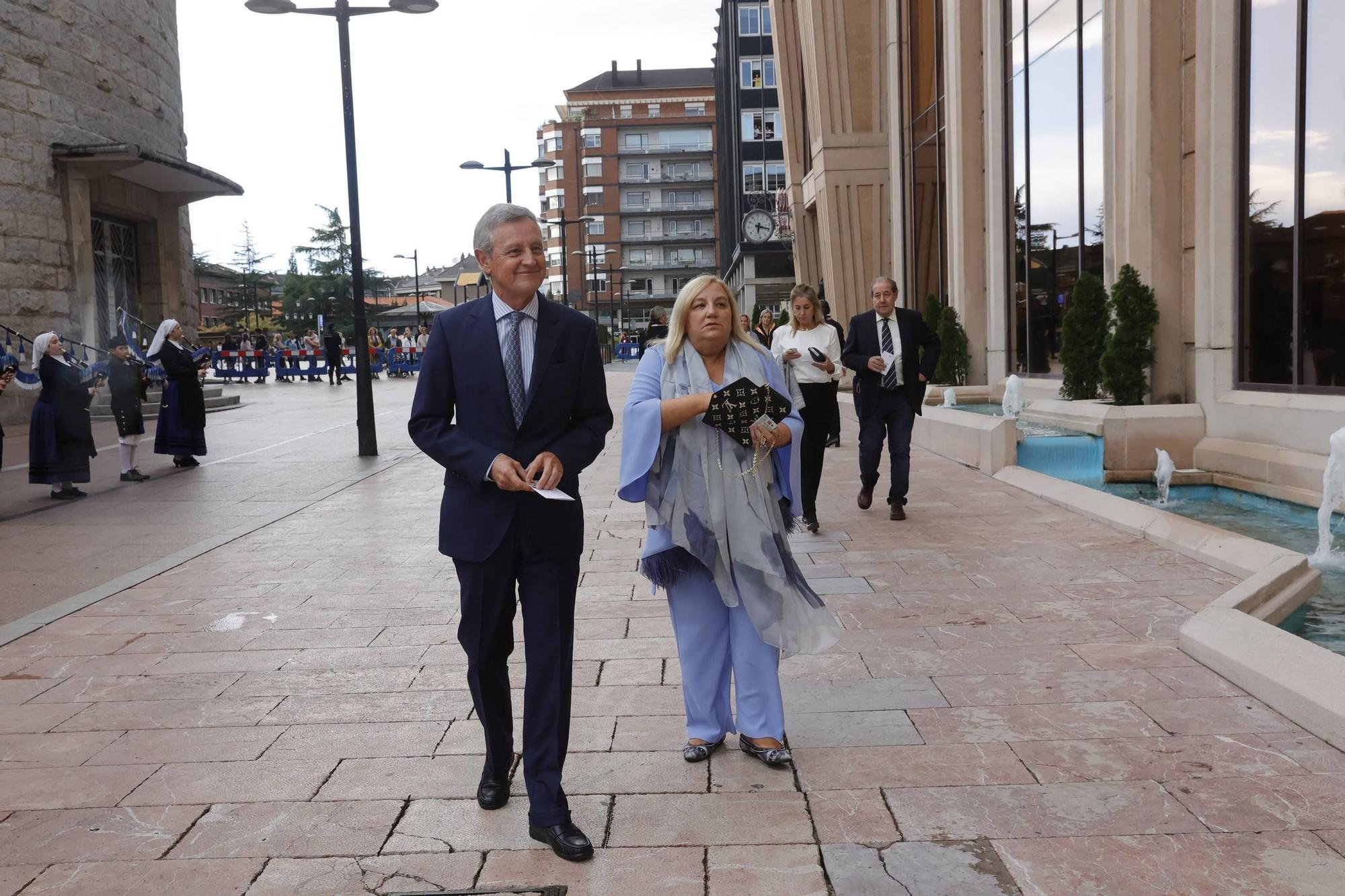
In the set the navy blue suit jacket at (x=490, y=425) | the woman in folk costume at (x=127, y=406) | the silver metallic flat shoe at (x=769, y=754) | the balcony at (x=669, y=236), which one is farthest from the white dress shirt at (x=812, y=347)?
the balcony at (x=669, y=236)

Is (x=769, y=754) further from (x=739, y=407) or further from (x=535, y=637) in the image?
(x=739, y=407)

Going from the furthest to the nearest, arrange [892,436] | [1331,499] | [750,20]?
[750,20] → [892,436] → [1331,499]

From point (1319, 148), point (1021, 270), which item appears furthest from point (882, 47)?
point (1319, 148)

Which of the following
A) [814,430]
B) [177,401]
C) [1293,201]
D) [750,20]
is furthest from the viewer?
[750,20]

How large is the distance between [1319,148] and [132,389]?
1230 cm

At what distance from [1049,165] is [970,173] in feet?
10.8

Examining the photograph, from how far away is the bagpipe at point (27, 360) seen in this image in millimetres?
13242

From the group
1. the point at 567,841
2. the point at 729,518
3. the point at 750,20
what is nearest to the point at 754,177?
the point at 750,20

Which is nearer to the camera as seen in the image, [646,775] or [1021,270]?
[646,775]

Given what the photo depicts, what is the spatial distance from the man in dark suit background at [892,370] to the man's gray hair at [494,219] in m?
6.02

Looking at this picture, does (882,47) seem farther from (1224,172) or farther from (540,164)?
(1224,172)

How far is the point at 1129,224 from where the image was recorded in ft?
41.8

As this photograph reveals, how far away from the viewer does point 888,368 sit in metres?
9.41

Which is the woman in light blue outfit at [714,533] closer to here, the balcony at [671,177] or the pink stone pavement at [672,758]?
the pink stone pavement at [672,758]
